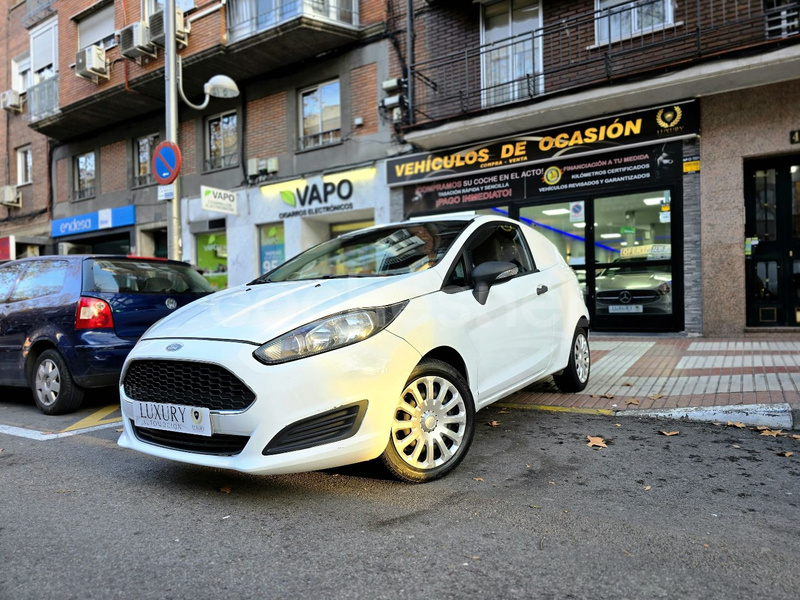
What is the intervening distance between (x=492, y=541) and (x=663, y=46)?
9.77 metres

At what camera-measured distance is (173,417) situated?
3.17 m

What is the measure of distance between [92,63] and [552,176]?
12.7 m

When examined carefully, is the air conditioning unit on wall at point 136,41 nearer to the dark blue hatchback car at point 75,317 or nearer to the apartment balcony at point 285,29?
the apartment balcony at point 285,29

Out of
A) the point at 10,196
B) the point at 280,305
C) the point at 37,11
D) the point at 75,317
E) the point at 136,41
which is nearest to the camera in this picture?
the point at 280,305

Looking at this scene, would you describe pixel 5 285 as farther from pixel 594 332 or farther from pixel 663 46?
pixel 663 46

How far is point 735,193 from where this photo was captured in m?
9.34

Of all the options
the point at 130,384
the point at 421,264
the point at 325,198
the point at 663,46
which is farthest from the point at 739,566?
the point at 325,198

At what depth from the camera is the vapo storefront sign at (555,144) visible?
9.70m

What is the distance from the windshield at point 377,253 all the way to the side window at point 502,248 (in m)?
0.20

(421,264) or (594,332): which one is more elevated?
(421,264)

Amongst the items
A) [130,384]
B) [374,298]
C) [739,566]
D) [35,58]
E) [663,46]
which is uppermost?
[35,58]

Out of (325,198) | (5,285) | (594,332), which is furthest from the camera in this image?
(325,198)

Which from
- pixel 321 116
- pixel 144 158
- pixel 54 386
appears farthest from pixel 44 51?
pixel 54 386

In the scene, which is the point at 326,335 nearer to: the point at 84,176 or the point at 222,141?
the point at 222,141
